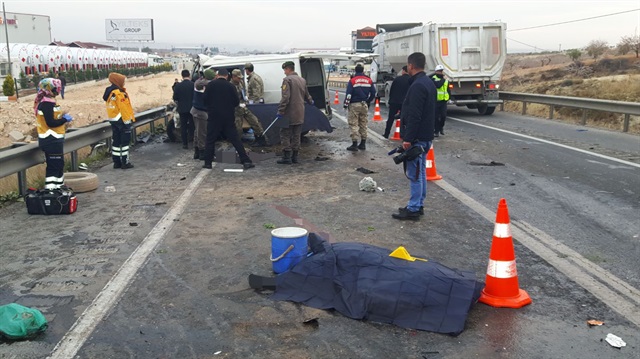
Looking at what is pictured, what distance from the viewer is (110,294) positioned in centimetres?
461

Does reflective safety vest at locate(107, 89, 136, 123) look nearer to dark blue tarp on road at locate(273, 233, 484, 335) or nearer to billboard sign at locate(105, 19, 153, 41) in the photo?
dark blue tarp on road at locate(273, 233, 484, 335)

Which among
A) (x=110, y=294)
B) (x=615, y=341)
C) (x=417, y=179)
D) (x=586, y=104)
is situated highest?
(x=586, y=104)

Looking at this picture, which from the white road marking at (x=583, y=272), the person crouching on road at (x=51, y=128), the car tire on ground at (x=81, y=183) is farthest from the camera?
the car tire on ground at (x=81, y=183)

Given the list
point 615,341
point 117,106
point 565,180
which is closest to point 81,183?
point 117,106

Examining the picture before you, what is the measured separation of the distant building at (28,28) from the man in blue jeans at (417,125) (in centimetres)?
8587

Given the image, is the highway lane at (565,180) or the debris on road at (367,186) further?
the debris on road at (367,186)

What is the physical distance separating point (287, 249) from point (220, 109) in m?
6.09

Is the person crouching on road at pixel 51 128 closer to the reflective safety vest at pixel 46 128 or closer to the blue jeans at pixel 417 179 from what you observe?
the reflective safety vest at pixel 46 128

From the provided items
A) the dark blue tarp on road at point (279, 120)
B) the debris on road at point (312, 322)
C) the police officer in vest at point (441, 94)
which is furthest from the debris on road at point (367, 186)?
the police officer in vest at point (441, 94)

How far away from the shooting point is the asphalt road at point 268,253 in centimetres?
383

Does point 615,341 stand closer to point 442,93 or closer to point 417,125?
point 417,125

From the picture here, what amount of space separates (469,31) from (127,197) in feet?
49.0

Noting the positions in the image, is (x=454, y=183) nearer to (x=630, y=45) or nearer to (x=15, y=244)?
(x=15, y=244)

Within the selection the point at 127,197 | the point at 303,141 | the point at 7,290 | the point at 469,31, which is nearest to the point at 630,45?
the point at 469,31
